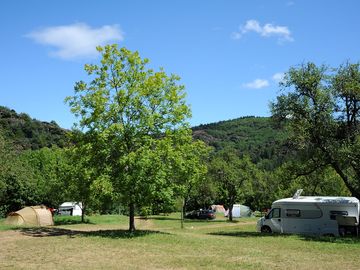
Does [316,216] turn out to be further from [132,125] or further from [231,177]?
[231,177]

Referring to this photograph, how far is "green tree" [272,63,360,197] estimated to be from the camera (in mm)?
26516

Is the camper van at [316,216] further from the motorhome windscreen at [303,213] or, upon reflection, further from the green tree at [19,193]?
the green tree at [19,193]

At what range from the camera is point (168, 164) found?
22859 mm

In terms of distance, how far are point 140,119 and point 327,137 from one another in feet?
40.4

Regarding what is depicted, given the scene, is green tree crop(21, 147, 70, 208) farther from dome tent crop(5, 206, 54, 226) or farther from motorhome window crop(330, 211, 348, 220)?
motorhome window crop(330, 211, 348, 220)

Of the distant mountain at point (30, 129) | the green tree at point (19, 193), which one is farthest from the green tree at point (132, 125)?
the distant mountain at point (30, 129)

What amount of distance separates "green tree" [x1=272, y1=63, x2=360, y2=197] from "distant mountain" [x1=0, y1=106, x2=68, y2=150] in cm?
9489

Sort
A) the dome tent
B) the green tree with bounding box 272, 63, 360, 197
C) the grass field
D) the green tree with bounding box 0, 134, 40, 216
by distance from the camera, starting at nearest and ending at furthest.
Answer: the grass field → the green tree with bounding box 272, 63, 360, 197 → the dome tent → the green tree with bounding box 0, 134, 40, 216

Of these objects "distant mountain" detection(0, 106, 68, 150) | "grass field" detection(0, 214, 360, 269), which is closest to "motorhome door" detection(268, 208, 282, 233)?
"grass field" detection(0, 214, 360, 269)

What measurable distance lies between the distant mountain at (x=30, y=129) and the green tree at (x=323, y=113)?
3736 inches

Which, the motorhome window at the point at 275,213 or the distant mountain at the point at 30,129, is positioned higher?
the distant mountain at the point at 30,129

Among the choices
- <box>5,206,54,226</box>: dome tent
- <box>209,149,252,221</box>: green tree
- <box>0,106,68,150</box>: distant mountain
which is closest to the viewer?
<box>5,206,54,226</box>: dome tent

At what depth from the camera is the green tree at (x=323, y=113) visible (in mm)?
26516

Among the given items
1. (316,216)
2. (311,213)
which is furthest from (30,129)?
(316,216)
